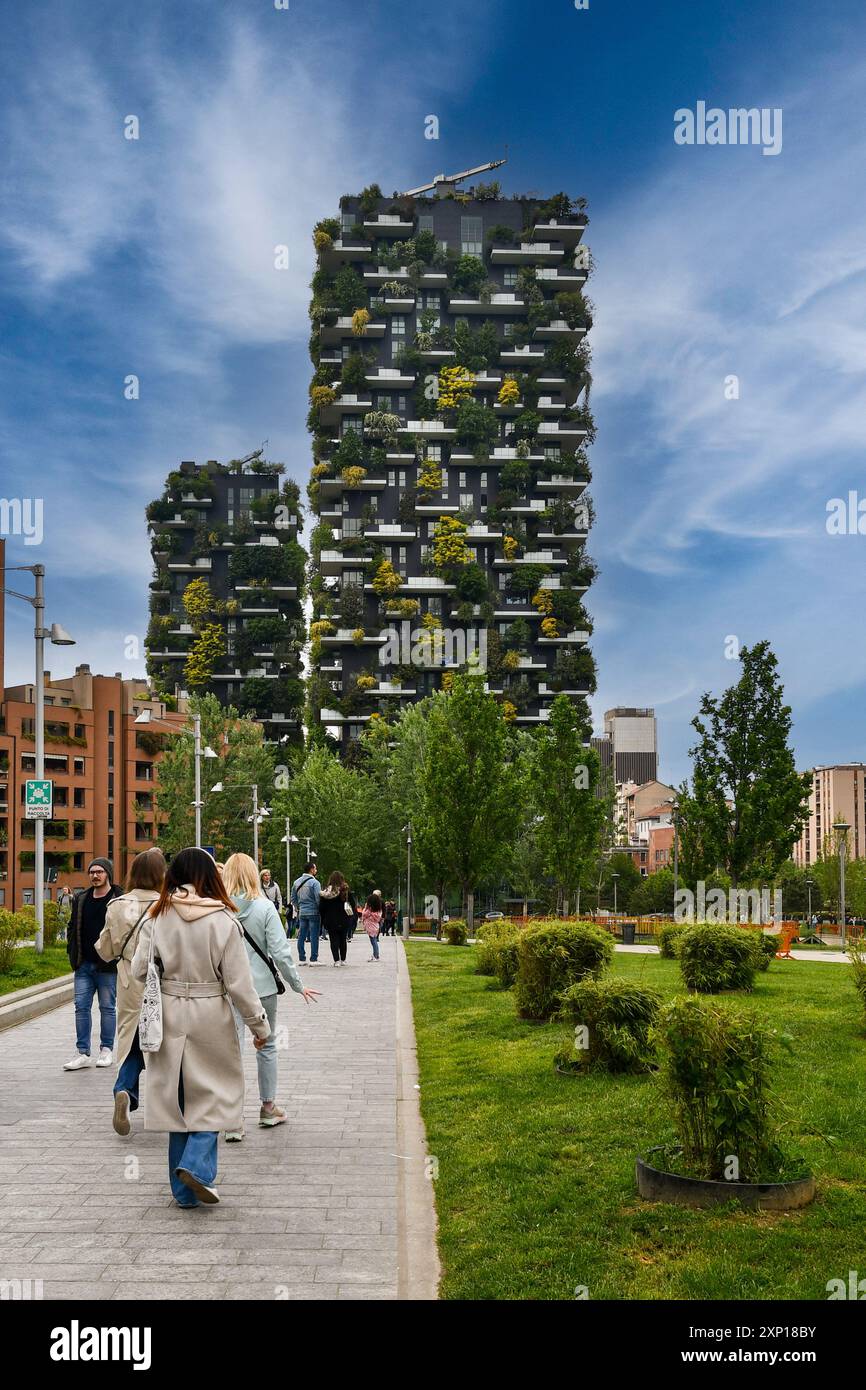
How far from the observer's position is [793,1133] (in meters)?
7.98

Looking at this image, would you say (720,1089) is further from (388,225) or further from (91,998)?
(388,225)

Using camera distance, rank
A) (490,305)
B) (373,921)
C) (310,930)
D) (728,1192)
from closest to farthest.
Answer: (728,1192)
(310,930)
(373,921)
(490,305)

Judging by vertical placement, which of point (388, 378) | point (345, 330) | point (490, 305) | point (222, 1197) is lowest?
point (222, 1197)

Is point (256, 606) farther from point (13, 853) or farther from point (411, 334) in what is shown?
point (13, 853)

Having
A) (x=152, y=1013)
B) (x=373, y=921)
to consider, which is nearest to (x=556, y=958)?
(x=152, y=1013)

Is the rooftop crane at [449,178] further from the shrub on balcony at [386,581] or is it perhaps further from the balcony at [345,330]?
the shrub on balcony at [386,581]

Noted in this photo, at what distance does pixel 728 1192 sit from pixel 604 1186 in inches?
32.2

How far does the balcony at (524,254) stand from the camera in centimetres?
10456

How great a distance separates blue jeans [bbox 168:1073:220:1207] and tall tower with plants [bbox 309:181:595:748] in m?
83.5

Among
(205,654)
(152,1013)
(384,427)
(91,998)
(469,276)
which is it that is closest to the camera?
(152,1013)

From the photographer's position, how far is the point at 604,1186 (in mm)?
7109

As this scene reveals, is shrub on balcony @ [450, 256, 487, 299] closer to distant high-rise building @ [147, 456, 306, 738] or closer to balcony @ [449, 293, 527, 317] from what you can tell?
balcony @ [449, 293, 527, 317]

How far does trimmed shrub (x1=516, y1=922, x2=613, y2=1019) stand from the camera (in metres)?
13.8
